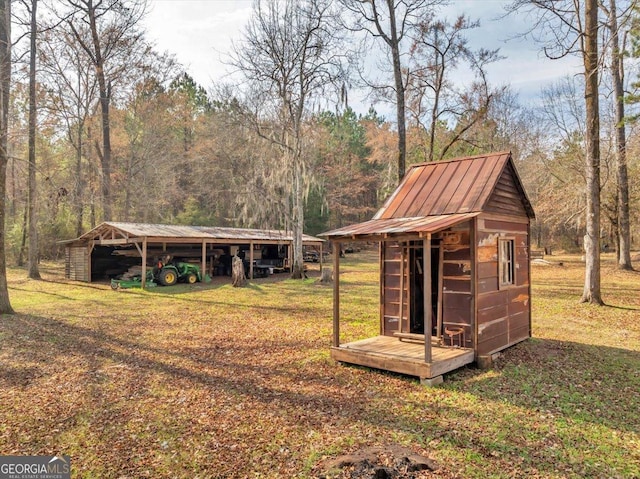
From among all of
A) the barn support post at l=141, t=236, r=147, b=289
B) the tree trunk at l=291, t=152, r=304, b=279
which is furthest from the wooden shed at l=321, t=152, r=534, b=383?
the barn support post at l=141, t=236, r=147, b=289

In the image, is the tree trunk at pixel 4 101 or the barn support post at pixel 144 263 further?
the barn support post at pixel 144 263

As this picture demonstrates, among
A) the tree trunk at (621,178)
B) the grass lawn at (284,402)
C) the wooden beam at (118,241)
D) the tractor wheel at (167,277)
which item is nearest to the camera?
the grass lawn at (284,402)

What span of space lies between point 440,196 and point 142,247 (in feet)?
43.7

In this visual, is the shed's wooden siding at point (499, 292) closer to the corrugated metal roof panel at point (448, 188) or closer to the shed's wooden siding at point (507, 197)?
the shed's wooden siding at point (507, 197)

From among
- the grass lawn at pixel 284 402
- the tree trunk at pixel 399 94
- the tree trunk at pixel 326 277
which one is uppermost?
the tree trunk at pixel 399 94

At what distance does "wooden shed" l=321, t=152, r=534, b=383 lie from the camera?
632cm

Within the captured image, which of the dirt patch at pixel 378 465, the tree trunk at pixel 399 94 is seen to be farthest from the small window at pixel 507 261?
the tree trunk at pixel 399 94

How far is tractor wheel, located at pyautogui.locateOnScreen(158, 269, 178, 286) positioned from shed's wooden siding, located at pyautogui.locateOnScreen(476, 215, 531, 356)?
13803 millimetres

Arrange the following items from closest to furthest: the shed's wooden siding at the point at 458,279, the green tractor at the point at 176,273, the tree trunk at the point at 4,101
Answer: the shed's wooden siding at the point at 458,279 < the tree trunk at the point at 4,101 < the green tractor at the point at 176,273

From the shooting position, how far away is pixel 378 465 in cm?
360

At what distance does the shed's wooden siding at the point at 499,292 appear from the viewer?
268 inches

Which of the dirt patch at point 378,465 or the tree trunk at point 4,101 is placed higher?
the tree trunk at point 4,101

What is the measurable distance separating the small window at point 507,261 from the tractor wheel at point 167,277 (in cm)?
1379

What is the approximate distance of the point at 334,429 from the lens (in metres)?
→ 4.43
